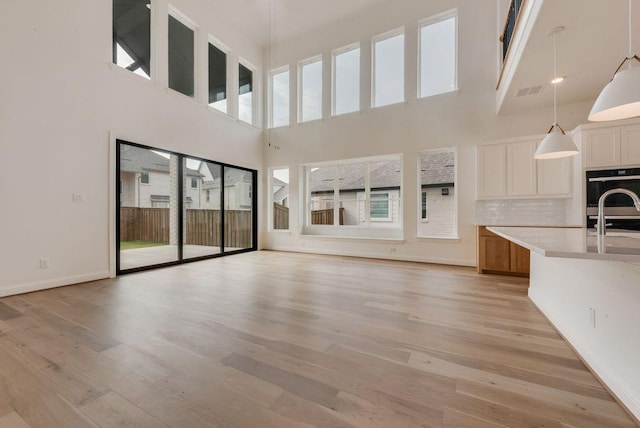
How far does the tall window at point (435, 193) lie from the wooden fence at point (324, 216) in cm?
200

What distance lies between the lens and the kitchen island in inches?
51.0

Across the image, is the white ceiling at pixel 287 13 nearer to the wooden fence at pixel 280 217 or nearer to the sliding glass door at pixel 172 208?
the sliding glass door at pixel 172 208

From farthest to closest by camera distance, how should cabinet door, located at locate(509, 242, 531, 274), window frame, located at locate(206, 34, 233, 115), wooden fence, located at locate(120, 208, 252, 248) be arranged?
window frame, located at locate(206, 34, 233, 115)
wooden fence, located at locate(120, 208, 252, 248)
cabinet door, located at locate(509, 242, 531, 274)

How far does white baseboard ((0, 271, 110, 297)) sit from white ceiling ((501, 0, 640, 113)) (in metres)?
6.42

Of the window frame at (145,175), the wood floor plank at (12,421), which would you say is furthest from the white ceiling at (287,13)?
the wood floor plank at (12,421)

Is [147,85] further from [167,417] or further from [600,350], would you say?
[600,350]

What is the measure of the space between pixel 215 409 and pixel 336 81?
6898mm

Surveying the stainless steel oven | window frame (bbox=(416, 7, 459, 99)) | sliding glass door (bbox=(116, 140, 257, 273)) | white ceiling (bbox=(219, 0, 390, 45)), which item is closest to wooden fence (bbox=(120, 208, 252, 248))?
sliding glass door (bbox=(116, 140, 257, 273))

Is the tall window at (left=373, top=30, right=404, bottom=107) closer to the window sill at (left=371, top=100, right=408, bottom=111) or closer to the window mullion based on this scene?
the window sill at (left=371, top=100, right=408, bottom=111)

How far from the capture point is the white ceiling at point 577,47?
2.46 metres

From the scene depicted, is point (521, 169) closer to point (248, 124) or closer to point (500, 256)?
point (500, 256)

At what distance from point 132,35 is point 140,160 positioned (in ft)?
7.27

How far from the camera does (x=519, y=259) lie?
4.21m

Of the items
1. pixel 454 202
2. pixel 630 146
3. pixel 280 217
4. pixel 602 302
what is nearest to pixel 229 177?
pixel 280 217
